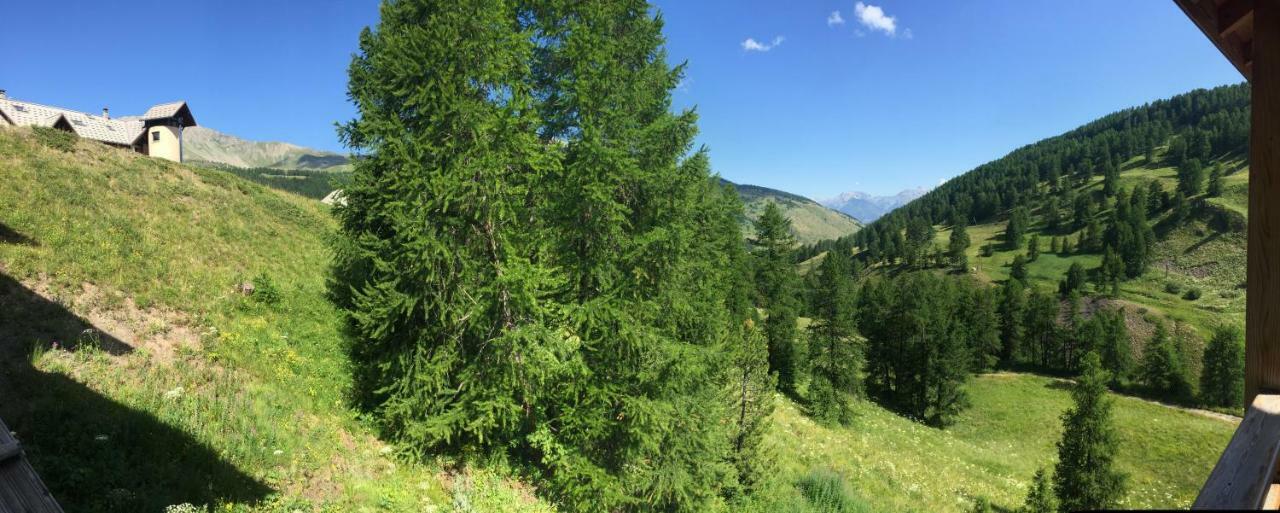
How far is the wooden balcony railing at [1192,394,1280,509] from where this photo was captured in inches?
63.0

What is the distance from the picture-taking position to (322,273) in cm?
1989

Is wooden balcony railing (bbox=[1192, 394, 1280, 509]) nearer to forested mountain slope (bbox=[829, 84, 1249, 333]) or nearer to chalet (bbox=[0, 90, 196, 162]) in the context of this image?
chalet (bbox=[0, 90, 196, 162])

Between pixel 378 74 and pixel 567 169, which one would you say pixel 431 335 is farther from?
pixel 378 74

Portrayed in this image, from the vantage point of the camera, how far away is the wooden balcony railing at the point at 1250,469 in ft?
5.25

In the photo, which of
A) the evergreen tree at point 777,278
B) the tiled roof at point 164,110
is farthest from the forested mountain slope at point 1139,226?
the tiled roof at point 164,110

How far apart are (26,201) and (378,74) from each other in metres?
13.8

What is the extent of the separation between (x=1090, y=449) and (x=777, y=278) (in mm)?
18213

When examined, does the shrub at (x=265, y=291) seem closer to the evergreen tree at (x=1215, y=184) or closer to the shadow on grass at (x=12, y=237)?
the shadow on grass at (x=12, y=237)

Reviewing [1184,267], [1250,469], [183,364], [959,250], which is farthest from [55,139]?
[1184,267]

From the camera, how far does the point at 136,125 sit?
41219 millimetres

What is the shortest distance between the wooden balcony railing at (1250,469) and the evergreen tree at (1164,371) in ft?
284

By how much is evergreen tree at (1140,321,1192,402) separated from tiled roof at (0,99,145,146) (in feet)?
369

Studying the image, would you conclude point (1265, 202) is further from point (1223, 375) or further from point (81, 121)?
point (1223, 375)

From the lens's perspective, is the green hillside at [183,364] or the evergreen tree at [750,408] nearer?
the green hillside at [183,364]
